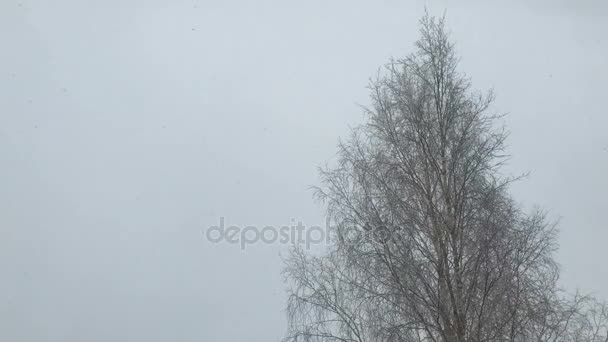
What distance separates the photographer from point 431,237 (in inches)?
461

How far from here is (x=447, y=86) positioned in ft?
40.9

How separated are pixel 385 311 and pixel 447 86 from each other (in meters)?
3.96

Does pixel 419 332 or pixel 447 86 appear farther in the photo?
pixel 447 86

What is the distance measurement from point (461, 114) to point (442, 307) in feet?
10.7

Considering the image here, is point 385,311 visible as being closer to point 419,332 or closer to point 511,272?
point 419,332

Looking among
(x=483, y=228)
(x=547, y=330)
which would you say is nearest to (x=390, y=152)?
(x=483, y=228)

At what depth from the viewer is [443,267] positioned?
37.9 feet

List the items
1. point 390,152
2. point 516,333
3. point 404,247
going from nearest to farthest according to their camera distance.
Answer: point 516,333 → point 404,247 → point 390,152

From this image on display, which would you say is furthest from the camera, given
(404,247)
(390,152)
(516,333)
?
(390,152)

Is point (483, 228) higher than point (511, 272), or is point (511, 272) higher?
point (483, 228)

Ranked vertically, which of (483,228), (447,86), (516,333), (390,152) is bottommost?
(516,333)

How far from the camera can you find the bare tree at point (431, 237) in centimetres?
1114

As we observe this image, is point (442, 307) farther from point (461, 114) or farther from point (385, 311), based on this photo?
point (461, 114)

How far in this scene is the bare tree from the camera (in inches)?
439
